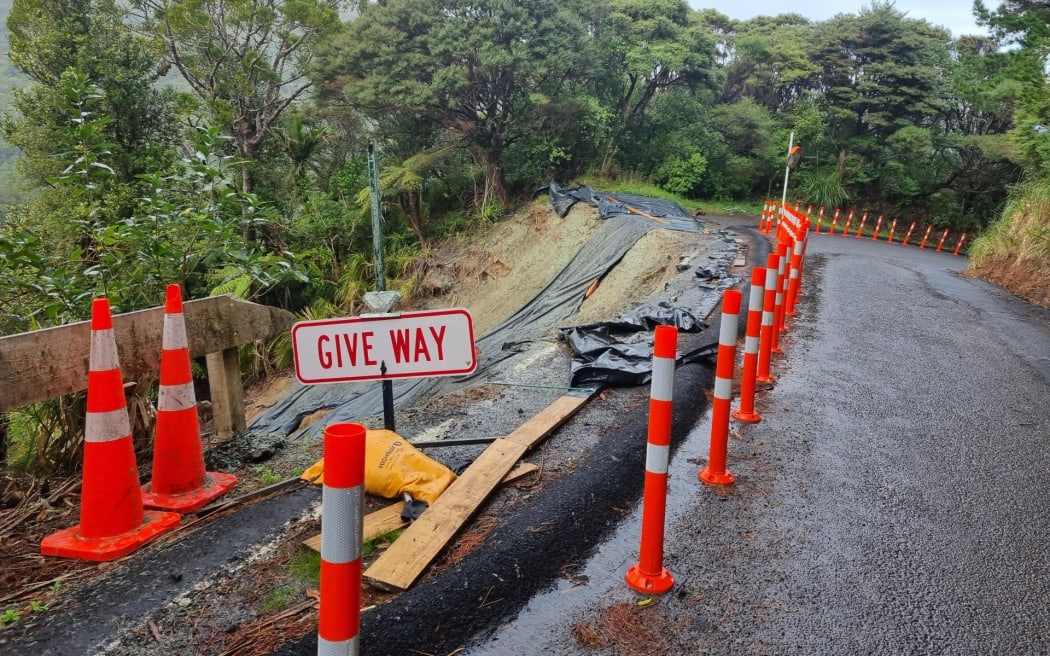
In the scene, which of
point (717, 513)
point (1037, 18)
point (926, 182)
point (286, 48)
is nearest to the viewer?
point (717, 513)

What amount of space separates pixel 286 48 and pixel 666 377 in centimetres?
2211

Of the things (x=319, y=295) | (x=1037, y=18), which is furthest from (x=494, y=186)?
(x=1037, y=18)

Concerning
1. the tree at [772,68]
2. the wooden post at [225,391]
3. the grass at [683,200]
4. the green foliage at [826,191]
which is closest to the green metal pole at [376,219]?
the wooden post at [225,391]

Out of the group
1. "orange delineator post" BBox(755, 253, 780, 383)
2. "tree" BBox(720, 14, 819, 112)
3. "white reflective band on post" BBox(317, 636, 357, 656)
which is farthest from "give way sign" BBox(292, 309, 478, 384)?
"tree" BBox(720, 14, 819, 112)

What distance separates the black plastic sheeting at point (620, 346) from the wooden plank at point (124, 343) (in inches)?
100

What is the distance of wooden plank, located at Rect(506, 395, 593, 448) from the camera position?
4.25 meters

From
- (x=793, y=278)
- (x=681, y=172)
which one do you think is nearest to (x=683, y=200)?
(x=681, y=172)

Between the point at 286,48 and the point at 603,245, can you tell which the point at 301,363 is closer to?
the point at 603,245

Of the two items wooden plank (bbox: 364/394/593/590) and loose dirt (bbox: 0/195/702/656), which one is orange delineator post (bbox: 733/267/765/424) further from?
loose dirt (bbox: 0/195/702/656)

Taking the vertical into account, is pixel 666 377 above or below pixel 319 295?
above

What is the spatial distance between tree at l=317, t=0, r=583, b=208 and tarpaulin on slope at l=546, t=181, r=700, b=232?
9.84ft

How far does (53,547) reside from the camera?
309 cm

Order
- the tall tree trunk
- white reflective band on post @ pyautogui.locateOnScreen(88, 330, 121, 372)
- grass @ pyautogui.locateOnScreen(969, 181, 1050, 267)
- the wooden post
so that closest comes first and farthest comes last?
1. white reflective band on post @ pyautogui.locateOnScreen(88, 330, 121, 372)
2. the wooden post
3. grass @ pyautogui.locateOnScreen(969, 181, 1050, 267)
4. the tall tree trunk

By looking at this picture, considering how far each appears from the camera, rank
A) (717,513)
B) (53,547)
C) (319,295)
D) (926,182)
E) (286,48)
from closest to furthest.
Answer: (53,547) → (717,513) → (319,295) → (286,48) → (926,182)
